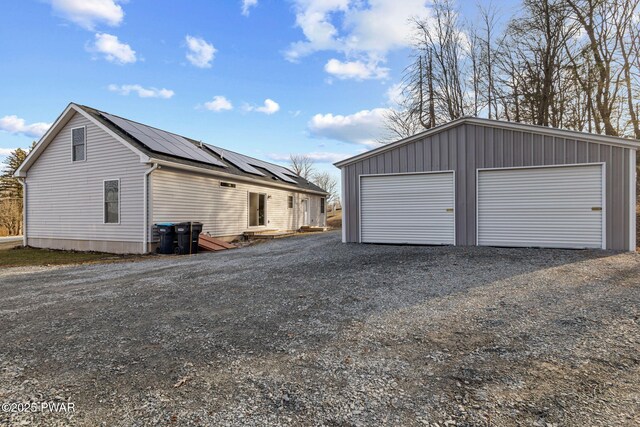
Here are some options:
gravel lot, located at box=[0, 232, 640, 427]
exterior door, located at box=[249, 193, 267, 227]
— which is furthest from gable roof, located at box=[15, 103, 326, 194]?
gravel lot, located at box=[0, 232, 640, 427]

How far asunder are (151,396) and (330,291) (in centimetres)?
296

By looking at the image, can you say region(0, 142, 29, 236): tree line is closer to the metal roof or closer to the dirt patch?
the dirt patch

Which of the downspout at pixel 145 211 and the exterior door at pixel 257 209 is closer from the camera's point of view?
the downspout at pixel 145 211

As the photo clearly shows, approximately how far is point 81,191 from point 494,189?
13439 mm

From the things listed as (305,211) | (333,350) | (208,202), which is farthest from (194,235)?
(305,211)

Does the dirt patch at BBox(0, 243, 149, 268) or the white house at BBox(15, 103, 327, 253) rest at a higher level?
the white house at BBox(15, 103, 327, 253)

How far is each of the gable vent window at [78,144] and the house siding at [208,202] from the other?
3.44 metres

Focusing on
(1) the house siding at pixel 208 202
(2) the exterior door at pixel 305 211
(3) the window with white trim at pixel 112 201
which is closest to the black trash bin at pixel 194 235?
(1) the house siding at pixel 208 202

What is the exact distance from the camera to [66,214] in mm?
11969

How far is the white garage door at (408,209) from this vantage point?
30.3 feet

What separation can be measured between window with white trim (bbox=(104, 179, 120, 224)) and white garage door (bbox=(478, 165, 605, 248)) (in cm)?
1124

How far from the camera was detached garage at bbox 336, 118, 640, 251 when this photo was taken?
25.6ft

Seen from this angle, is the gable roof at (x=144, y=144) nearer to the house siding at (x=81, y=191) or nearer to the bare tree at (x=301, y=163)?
the house siding at (x=81, y=191)

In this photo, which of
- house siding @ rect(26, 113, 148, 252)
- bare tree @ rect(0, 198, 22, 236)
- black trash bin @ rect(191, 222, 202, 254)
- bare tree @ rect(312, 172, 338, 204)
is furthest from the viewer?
bare tree @ rect(312, 172, 338, 204)
